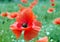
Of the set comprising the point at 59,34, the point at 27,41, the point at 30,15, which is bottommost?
the point at 59,34

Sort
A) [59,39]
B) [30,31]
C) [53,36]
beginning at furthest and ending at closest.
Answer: [53,36]
[59,39]
[30,31]

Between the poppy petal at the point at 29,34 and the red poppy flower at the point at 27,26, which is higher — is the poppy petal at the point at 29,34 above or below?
below

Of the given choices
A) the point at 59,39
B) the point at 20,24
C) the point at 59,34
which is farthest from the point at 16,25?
the point at 59,34

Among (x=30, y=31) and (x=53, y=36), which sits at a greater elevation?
(x=30, y=31)

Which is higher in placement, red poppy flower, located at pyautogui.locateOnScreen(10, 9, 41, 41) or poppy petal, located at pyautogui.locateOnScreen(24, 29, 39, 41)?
red poppy flower, located at pyautogui.locateOnScreen(10, 9, 41, 41)

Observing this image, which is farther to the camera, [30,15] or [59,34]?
[59,34]

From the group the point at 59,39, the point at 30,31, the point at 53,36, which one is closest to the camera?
the point at 30,31

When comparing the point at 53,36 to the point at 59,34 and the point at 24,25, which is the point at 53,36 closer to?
the point at 59,34
